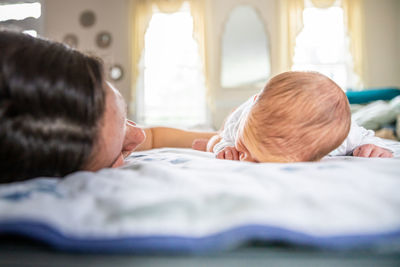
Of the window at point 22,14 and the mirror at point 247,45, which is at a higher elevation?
the window at point 22,14

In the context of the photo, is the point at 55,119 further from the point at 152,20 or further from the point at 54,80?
the point at 152,20

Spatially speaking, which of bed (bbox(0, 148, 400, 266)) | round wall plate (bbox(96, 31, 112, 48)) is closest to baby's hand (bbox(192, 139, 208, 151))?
bed (bbox(0, 148, 400, 266))

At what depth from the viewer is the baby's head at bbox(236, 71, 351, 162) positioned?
0.71m

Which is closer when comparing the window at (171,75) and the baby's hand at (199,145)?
the baby's hand at (199,145)

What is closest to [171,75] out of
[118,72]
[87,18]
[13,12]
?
[118,72]

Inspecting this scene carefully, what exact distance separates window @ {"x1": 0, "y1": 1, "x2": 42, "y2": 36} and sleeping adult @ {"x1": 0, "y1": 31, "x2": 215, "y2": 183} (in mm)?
4557

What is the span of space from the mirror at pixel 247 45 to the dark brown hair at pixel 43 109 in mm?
3906

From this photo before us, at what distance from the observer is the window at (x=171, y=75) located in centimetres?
448

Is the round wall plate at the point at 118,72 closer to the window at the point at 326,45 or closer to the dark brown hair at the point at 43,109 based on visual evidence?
the window at the point at 326,45

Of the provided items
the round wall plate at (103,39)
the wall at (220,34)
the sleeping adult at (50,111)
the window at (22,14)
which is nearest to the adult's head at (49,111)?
the sleeping adult at (50,111)

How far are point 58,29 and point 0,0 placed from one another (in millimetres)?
874

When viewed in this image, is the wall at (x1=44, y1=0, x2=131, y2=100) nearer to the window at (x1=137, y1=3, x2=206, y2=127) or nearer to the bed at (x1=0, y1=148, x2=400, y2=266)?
the window at (x1=137, y1=3, x2=206, y2=127)

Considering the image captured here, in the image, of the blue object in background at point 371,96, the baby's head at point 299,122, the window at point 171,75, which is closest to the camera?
the baby's head at point 299,122

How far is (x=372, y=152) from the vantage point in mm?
865
